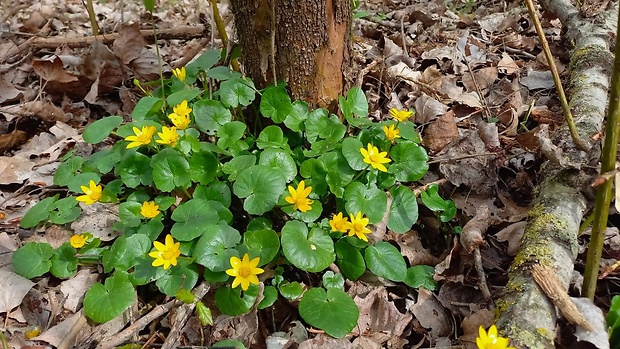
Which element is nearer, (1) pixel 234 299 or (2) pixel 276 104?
(1) pixel 234 299

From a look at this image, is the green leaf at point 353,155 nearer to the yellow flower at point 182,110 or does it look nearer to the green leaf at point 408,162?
the green leaf at point 408,162

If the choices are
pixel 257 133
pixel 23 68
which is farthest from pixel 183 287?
pixel 23 68

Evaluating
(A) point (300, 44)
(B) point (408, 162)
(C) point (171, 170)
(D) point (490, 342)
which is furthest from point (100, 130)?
(D) point (490, 342)

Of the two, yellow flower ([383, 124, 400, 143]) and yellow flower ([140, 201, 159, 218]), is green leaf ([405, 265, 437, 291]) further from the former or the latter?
yellow flower ([140, 201, 159, 218])

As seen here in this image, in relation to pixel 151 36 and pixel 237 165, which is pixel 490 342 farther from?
pixel 151 36

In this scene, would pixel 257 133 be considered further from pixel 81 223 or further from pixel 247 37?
pixel 81 223

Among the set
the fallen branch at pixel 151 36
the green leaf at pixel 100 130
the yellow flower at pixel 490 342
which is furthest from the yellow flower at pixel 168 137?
the fallen branch at pixel 151 36
